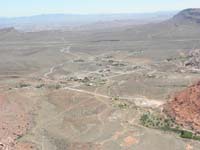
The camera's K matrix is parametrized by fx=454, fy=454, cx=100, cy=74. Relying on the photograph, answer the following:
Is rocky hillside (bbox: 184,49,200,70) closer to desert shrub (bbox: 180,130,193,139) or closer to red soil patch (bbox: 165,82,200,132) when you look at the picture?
red soil patch (bbox: 165,82,200,132)

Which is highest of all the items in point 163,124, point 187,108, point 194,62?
point 187,108

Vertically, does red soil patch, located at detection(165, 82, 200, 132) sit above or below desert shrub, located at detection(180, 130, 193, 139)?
above

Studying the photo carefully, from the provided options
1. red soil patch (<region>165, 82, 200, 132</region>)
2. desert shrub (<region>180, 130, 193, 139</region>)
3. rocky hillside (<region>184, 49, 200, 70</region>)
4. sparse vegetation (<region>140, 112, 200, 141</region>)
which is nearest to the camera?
desert shrub (<region>180, 130, 193, 139</region>)

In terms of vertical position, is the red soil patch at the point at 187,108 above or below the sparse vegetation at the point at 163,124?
above

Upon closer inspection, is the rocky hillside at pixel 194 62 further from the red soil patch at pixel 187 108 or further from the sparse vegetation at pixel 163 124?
the sparse vegetation at pixel 163 124

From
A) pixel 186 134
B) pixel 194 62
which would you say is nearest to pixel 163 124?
pixel 186 134

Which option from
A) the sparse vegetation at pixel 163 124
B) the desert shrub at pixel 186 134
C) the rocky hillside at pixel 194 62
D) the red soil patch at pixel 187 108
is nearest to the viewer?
the desert shrub at pixel 186 134

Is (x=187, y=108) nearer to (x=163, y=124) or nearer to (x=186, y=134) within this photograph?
(x=163, y=124)

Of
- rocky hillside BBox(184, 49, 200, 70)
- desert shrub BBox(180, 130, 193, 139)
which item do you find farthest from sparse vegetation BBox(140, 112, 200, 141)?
rocky hillside BBox(184, 49, 200, 70)

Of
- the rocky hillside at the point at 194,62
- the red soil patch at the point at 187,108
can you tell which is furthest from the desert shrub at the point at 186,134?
the rocky hillside at the point at 194,62
